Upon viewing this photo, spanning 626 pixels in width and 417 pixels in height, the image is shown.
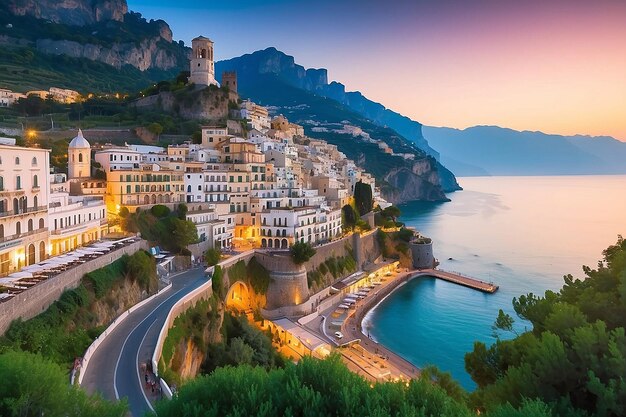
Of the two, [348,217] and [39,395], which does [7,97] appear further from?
[39,395]

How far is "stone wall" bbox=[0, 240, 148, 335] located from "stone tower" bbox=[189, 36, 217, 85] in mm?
38929

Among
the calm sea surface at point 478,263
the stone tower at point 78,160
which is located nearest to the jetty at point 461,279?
the calm sea surface at point 478,263

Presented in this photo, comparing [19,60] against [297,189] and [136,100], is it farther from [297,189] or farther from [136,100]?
[297,189]

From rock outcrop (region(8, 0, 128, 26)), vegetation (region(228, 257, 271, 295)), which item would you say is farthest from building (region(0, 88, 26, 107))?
rock outcrop (region(8, 0, 128, 26))

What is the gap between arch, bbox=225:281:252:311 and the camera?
101ft

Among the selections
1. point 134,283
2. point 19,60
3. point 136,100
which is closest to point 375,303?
point 134,283

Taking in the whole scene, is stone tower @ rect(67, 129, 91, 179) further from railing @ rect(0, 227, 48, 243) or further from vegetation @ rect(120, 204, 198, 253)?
railing @ rect(0, 227, 48, 243)

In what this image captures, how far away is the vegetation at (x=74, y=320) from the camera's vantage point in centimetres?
1442

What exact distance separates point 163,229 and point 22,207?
1046 centimetres

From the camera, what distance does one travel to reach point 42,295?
16.6 metres

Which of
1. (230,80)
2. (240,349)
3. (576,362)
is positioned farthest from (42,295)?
(230,80)

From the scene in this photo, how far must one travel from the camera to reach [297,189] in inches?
1670

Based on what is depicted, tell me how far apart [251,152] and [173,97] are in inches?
700

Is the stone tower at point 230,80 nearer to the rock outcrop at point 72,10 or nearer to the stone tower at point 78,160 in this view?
the stone tower at point 78,160
